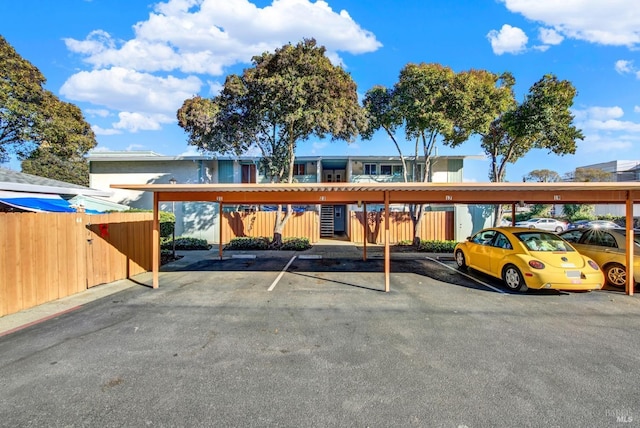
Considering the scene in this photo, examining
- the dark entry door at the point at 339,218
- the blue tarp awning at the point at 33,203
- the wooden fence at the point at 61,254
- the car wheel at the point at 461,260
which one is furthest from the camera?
the dark entry door at the point at 339,218

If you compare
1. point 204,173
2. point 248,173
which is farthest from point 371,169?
point 204,173

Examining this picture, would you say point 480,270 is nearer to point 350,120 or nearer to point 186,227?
point 350,120

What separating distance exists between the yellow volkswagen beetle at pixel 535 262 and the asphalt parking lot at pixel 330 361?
0.40 m

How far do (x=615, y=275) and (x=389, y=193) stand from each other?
6013 millimetres

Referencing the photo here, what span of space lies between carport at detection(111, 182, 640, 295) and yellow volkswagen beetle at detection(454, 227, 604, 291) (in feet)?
3.40

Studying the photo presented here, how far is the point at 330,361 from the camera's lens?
4.15 m

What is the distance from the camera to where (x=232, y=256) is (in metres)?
13.5

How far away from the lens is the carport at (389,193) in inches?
276

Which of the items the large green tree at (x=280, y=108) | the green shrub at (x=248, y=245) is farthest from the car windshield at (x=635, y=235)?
the green shrub at (x=248, y=245)

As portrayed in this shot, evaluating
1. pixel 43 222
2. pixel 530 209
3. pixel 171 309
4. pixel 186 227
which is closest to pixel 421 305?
pixel 171 309

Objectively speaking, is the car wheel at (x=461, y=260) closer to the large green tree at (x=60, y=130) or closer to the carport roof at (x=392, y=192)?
the carport roof at (x=392, y=192)

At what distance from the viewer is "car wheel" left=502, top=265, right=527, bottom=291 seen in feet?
24.3

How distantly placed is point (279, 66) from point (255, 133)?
3.52 metres

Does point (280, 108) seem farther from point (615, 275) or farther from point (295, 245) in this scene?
point (615, 275)
